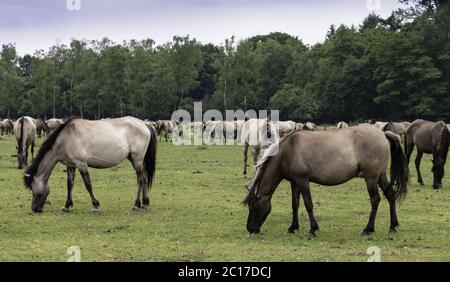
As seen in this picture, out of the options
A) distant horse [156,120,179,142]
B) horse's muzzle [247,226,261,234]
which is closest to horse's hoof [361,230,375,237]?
horse's muzzle [247,226,261,234]

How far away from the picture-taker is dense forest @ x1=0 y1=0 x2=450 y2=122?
233ft

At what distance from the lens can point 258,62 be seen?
10225cm

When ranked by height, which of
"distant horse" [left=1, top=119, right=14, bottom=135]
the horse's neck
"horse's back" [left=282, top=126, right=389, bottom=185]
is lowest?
"distant horse" [left=1, top=119, right=14, bottom=135]

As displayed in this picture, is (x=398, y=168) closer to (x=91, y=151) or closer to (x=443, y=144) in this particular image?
(x=91, y=151)

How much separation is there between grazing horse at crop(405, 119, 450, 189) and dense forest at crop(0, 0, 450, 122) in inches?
1905

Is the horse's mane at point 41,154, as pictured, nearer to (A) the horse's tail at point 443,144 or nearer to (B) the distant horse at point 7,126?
(A) the horse's tail at point 443,144

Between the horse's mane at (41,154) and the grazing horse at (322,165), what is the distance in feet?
17.6

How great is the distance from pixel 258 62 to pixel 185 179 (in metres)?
82.5

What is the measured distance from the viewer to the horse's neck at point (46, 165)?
13688mm

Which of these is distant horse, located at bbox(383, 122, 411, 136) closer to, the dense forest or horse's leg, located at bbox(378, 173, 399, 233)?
the dense forest

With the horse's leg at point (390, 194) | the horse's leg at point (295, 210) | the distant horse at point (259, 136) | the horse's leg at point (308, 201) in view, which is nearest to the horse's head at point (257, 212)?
the horse's leg at point (295, 210)

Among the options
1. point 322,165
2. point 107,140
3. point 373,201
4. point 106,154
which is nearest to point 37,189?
point 106,154

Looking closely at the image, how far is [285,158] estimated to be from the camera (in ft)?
36.9

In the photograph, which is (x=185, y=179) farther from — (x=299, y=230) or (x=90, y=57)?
(x=90, y=57)
